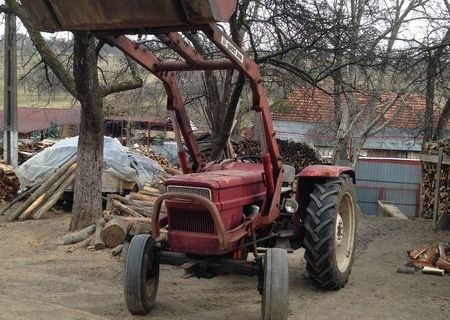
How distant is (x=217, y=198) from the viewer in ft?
17.7

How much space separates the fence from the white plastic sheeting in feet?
38.0

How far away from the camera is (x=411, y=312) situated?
19.6 ft

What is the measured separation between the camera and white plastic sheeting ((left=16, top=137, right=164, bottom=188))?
1411cm

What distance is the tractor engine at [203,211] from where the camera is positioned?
17.7 ft

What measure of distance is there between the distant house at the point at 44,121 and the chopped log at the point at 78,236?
950 inches

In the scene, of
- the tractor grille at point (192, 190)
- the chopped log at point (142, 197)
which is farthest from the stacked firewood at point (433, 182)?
the tractor grille at point (192, 190)

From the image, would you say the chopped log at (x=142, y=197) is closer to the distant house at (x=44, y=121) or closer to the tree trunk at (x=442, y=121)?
the tree trunk at (x=442, y=121)

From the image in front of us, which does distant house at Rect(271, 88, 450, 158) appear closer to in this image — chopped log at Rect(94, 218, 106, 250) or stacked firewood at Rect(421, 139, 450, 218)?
stacked firewood at Rect(421, 139, 450, 218)

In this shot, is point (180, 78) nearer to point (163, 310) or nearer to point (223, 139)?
point (223, 139)

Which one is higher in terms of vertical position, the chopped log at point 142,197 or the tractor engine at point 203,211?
the tractor engine at point 203,211

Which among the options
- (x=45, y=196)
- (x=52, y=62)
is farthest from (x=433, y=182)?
(x=52, y=62)

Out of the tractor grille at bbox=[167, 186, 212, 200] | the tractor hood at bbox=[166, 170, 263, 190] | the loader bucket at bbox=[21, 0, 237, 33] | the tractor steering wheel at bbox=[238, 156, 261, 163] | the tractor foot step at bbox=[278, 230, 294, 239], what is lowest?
the tractor foot step at bbox=[278, 230, 294, 239]

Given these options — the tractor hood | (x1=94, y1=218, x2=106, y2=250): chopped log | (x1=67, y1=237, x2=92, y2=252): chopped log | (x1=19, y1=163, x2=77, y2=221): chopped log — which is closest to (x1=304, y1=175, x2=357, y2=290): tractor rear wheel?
the tractor hood

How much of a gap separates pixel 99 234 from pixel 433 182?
8.92 meters
